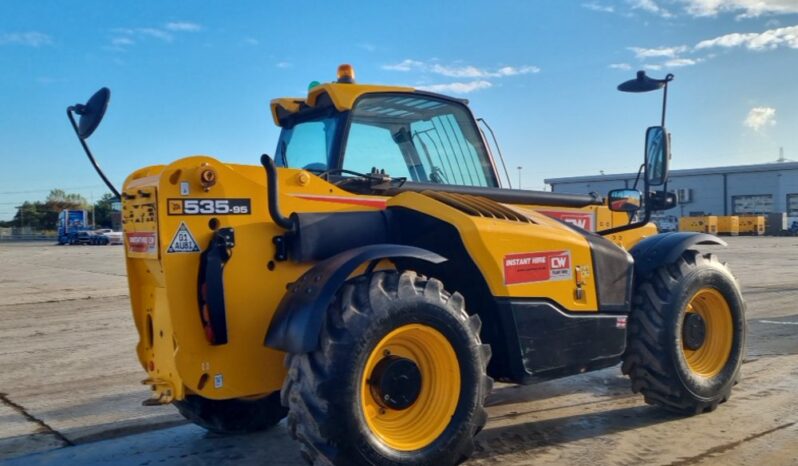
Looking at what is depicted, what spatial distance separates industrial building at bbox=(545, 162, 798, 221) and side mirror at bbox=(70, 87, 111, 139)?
5667 cm

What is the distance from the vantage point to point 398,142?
195 inches

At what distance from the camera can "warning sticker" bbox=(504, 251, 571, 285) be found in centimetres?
423

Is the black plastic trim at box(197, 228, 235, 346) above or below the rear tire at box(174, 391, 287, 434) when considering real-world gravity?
above

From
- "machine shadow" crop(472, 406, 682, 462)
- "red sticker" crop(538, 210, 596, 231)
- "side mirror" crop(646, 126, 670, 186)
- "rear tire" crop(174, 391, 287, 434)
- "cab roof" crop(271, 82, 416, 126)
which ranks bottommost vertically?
"machine shadow" crop(472, 406, 682, 462)

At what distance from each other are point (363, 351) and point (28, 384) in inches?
203

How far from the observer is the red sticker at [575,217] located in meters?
5.35

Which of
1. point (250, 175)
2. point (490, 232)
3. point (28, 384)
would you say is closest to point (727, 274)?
point (490, 232)

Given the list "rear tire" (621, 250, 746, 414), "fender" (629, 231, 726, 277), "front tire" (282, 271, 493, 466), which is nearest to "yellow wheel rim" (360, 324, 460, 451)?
"front tire" (282, 271, 493, 466)

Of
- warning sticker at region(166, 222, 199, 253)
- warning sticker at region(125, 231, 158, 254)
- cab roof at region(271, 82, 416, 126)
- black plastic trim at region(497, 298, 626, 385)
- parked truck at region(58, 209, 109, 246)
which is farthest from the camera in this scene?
parked truck at region(58, 209, 109, 246)

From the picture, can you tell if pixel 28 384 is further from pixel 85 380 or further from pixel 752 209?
pixel 752 209

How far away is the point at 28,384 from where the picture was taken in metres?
7.08

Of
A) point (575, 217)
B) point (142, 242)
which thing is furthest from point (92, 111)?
point (575, 217)

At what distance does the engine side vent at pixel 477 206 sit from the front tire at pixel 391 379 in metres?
0.67

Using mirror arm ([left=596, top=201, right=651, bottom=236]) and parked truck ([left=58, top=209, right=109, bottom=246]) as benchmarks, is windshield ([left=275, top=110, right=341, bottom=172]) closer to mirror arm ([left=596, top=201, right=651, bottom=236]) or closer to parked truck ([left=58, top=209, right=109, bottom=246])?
mirror arm ([left=596, top=201, right=651, bottom=236])
